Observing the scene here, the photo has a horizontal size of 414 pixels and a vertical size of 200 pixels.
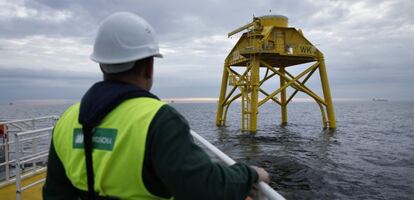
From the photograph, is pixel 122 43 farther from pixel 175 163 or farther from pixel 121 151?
pixel 175 163

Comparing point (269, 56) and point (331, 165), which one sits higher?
point (269, 56)

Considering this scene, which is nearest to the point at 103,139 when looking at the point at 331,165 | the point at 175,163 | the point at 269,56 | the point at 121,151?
the point at 121,151

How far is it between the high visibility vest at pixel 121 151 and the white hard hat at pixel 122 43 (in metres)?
0.21

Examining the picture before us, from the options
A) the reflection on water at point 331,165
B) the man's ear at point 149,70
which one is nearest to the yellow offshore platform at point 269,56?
the reflection on water at point 331,165

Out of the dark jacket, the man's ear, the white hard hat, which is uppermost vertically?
the white hard hat

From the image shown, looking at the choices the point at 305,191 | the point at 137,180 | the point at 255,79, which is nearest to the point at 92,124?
the point at 137,180

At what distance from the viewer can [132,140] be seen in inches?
53.5

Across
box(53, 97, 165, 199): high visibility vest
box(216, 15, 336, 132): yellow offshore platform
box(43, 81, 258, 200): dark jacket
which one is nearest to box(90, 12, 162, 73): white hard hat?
box(43, 81, 258, 200): dark jacket

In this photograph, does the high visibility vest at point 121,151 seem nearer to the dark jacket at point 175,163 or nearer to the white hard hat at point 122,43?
the dark jacket at point 175,163

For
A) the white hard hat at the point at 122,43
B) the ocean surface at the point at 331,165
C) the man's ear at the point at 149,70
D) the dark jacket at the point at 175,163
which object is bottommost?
the ocean surface at the point at 331,165

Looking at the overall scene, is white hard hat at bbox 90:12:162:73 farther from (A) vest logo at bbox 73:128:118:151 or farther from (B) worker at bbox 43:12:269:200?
(A) vest logo at bbox 73:128:118:151

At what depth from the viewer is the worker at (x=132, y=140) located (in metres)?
1.33

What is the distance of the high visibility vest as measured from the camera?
4.46 feet

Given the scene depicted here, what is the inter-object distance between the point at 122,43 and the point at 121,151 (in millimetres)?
494
